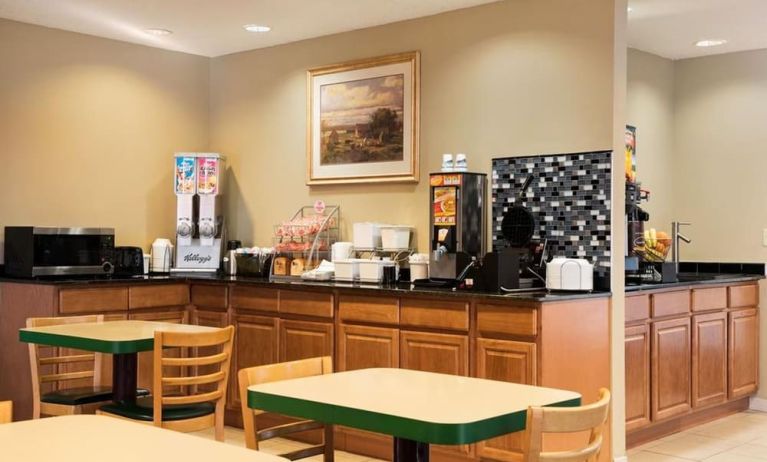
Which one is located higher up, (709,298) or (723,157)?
(723,157)

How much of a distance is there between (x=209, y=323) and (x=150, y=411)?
6.57ft

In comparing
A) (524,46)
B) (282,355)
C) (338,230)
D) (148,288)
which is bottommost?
(282,355)

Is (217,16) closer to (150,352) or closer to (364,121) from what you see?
(364,121)

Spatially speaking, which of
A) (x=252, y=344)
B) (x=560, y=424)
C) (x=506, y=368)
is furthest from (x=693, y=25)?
(x=560, y=424)

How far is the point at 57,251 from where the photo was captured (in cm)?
557

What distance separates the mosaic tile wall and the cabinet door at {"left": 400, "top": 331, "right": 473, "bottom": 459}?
0.78m

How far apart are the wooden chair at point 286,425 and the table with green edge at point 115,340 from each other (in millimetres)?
943

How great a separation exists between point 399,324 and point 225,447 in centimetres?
279

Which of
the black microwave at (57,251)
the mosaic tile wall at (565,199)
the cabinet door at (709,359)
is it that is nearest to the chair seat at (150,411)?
the black microwave at (57,251)

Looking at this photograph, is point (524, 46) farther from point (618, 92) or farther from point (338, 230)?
point (338, 230)

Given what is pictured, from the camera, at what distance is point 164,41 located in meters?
6.38

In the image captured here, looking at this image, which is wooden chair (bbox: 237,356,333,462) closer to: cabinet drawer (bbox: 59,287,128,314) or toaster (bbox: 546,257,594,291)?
toaster (bbox: 546,257,594,291)

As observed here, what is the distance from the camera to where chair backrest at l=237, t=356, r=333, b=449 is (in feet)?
8.87

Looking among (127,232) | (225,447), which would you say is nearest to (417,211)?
(127,232)
